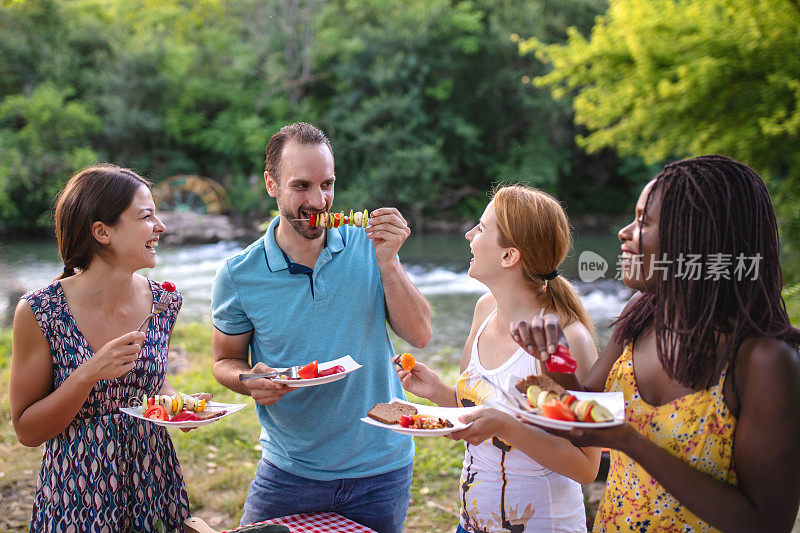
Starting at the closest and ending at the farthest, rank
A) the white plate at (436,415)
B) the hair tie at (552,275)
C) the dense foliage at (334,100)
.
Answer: the white plate at (436,415), the hair tie at (552,275), the dense foliage at (334,100)

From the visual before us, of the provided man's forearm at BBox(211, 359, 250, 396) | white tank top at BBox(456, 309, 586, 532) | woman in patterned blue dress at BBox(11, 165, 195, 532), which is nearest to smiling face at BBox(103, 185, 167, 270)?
woman in patterned blue dress at BBox(11, 165, 195, 532)

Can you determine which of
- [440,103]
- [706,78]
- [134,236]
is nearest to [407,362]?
[134,236]

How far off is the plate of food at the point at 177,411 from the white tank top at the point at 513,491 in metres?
0.99

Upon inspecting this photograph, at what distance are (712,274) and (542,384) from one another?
593 millimetres

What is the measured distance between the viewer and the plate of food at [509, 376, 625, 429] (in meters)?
1.71

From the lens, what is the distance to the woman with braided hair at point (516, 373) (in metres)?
2.24

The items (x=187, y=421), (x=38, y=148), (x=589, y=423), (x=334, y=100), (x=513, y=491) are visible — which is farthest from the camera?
(x=334, y=100)

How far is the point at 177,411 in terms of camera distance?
8.55 ft

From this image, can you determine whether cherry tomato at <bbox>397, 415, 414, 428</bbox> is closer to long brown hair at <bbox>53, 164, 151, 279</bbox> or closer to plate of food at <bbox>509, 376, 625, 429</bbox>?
plate of food at <bbox>509, 376, 625, 429</bbox>

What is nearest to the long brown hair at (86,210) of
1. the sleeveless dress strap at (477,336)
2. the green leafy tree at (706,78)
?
the sleeveless dress strap at (477,336)

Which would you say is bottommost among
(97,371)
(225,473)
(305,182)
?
(225,473)

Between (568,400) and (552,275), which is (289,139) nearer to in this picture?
(552,275)

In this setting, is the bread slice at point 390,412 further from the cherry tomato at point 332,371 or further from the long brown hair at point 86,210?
the long brown hair at point 86,210

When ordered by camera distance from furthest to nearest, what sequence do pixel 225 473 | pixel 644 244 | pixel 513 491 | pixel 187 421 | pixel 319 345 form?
pixel 225 473, pixel 319 345, pixel 187 421, pixel 513 491, pixel 644 244
